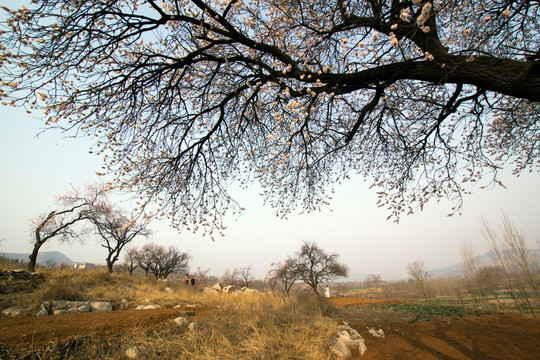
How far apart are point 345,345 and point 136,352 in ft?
14.1

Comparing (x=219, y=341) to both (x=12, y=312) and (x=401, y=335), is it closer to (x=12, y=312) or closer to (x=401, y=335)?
(x=401, y=335)

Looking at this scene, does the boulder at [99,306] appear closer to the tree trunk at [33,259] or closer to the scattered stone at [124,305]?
the scattered stone at [124,305]

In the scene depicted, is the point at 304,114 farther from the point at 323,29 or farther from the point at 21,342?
the point at 21,342

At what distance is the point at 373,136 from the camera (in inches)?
272

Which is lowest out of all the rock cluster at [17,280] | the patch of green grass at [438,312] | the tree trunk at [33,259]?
the patch of green grass at [438,312]

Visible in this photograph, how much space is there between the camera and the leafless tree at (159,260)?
33938 millimetres

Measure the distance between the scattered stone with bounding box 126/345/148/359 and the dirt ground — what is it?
2.80 ft

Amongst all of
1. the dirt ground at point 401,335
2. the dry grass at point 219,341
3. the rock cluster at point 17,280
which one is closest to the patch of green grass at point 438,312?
the dirt ground at point 401,335

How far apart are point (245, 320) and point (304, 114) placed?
543 centimetres

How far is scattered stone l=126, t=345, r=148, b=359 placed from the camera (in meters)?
3.80

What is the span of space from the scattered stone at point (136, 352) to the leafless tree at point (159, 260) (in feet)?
112

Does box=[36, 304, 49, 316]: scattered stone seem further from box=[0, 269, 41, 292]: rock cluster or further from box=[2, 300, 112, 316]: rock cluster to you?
box=[0, 269, 41, 292]: rock cluster

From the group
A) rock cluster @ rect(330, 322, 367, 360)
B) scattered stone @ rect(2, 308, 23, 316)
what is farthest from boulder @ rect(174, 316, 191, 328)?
scattered stone @ rect(2, 308, 23, 316)

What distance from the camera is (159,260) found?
34.2 metres
